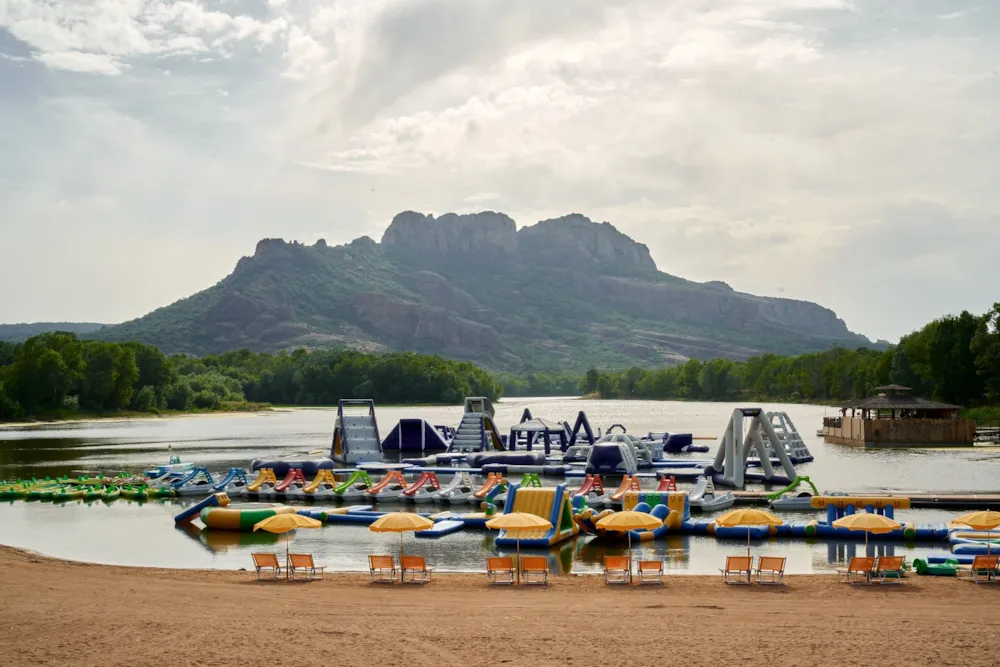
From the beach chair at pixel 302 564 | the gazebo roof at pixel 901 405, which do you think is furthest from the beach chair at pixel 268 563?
the gazebo roof at pixel 901 405

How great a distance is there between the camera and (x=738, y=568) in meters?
22.4

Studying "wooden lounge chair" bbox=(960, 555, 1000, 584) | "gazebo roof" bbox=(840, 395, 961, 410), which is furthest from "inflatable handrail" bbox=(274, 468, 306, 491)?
"gazebo roof" bbox=(840, 395, 961, 410)

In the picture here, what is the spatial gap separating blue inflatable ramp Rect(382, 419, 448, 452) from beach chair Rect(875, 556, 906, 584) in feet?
158

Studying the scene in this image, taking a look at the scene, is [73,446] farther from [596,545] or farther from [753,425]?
[596,545]

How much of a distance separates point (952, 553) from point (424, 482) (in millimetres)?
21734

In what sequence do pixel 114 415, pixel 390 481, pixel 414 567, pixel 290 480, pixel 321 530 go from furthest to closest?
pixel 114 415
pixel 290 480
pixel 390 481
pixel 321 530
pixel 414 567

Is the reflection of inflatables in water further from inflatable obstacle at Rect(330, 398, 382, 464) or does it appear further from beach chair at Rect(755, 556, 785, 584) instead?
beach chair at Rect(755, 556, 785, 584)

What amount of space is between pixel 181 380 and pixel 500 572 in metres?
137

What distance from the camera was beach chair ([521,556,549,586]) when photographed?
22355 millimetres

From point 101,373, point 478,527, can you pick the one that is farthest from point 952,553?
point 101,373

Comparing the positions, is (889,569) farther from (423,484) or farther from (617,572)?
(423,484)

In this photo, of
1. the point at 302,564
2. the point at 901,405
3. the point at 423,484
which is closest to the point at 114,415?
the point at 901,405

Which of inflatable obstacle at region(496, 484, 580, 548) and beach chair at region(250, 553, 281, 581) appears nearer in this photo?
beach chair at region(250, 553, 281, 581)

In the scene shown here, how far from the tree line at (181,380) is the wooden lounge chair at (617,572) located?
108087 mm
